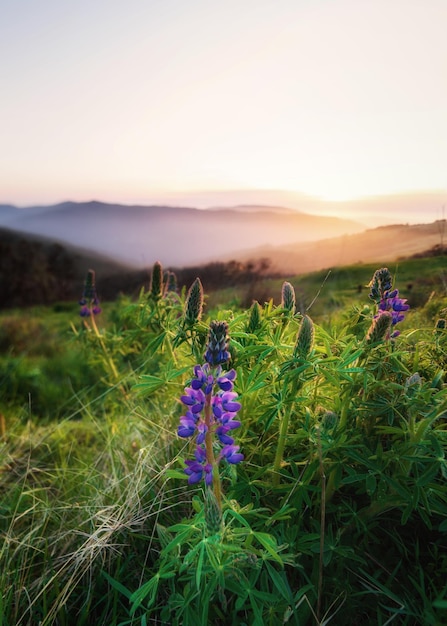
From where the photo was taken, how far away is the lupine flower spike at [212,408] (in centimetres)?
156

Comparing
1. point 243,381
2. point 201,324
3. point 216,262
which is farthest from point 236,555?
point 216,262

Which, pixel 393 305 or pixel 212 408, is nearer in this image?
pixel 212 408

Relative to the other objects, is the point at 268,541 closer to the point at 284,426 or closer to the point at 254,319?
the point at 284,426

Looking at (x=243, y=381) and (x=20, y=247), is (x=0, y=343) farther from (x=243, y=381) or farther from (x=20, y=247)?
(x=243, y=381)

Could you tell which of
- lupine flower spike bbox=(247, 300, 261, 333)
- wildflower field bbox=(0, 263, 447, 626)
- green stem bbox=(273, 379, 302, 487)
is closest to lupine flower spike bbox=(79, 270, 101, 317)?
wildflower field bbox=(0, 263, 447, 626)

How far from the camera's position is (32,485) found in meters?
3.49

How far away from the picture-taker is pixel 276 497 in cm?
220

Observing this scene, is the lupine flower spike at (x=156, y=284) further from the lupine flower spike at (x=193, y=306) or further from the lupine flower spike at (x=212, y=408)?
the lupine flower spike at (x=212, y=408)

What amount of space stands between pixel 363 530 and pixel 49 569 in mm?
1354

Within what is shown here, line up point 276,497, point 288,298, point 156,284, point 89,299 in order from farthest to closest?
point 89,299 → point 156,284 → point 288,298 → point 276,497

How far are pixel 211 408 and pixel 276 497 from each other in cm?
73

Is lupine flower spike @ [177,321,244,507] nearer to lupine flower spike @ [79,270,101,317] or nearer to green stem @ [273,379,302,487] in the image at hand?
green stem @ [273,379,302,487]

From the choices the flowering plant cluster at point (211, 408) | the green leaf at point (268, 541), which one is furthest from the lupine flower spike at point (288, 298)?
the green leaf at point (268, 541)

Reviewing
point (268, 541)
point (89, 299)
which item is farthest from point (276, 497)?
point (89, 299)
